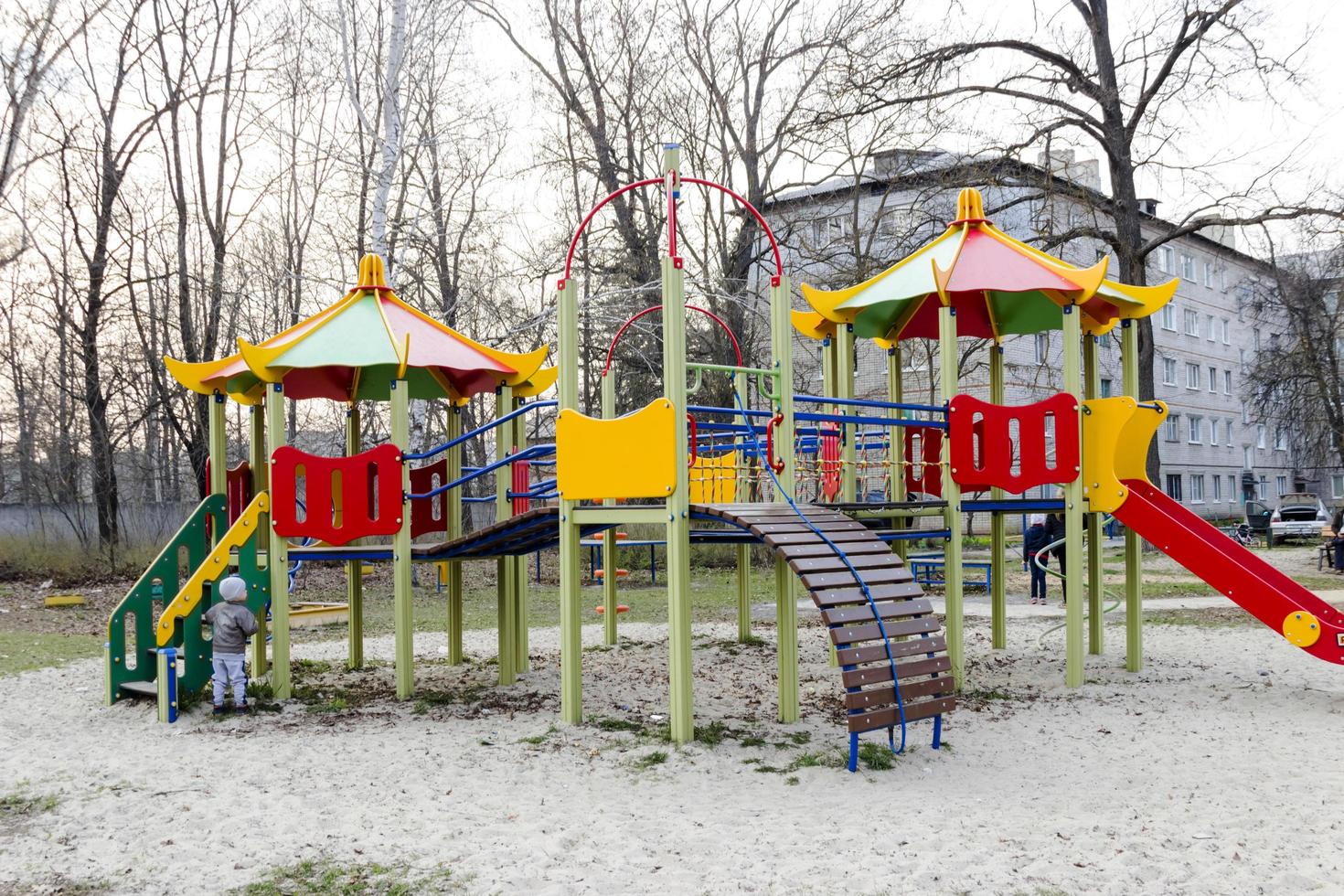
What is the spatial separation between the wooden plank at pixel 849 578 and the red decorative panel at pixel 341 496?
13.2 ft

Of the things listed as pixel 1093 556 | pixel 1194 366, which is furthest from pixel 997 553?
pixel 1194 366

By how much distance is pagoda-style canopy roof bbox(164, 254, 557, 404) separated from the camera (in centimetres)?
931

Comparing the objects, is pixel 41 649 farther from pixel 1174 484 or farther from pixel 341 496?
pixel 1174 484

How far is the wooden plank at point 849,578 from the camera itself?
256 inches

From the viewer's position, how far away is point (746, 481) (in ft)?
32.4

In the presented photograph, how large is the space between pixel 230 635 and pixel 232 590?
0.37m

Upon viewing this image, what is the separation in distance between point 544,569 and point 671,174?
1589 cm

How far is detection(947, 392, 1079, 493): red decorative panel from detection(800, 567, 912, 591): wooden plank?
2.29 m

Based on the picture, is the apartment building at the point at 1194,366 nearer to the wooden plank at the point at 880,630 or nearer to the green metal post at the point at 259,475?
the green metal post at the point at 259,475

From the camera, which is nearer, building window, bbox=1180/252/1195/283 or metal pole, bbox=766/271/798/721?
metal pole, bbox=766/271/798/721

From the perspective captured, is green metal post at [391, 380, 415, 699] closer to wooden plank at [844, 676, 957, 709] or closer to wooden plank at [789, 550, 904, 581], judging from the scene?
wooden plank at [789, 550, 904, 581]

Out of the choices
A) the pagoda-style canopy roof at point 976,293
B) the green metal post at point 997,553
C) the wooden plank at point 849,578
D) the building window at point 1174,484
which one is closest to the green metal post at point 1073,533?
the pagoda-style canopy roof at point 976,293

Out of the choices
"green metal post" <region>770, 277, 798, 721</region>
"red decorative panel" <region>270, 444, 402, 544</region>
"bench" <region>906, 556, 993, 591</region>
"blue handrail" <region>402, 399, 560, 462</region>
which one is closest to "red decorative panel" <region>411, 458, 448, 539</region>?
"blue handrail" <region>402, 399, 560, 462</region>

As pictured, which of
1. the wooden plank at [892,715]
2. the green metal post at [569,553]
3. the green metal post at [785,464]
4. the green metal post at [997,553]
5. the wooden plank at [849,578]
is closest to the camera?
the wooden plank at [892,715]
